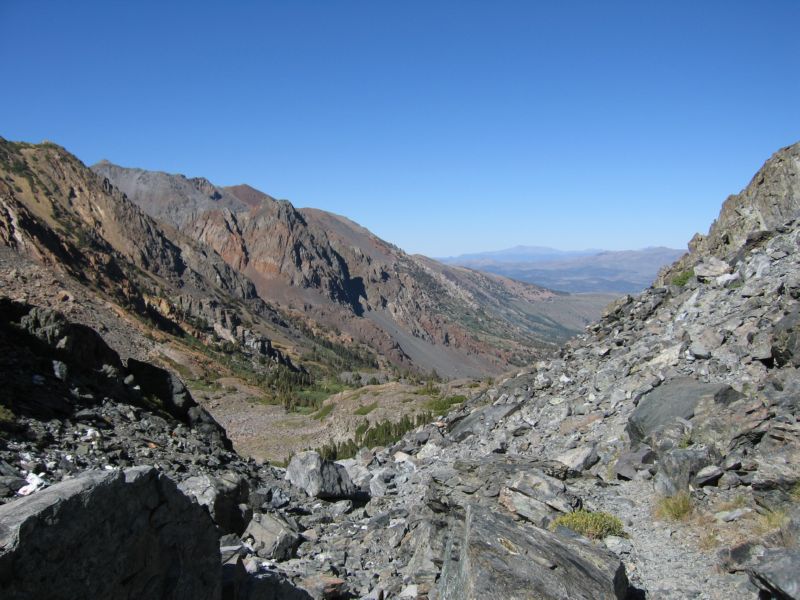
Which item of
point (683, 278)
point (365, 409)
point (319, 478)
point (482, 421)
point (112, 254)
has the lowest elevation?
point (365, 409)

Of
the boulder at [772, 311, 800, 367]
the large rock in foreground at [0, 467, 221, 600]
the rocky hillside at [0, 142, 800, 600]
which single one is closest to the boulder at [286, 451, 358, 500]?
the rocky hillside at [0, 142, 800, 600]

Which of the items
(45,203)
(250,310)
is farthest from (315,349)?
(45,203)

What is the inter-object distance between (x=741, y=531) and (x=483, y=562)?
5313mm

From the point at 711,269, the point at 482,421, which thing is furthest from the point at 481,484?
the point at 711,269

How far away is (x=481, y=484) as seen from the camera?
44.1 feet

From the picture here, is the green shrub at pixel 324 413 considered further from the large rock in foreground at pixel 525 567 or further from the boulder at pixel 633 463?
the large rock in foreground at pixel 525 567

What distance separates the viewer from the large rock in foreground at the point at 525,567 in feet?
24.3

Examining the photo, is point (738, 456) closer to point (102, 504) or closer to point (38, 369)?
point (102, 504)

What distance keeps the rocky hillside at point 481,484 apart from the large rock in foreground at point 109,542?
2cm

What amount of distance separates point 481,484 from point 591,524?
3.28 metres

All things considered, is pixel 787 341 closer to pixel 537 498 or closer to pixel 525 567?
pixel 537 498

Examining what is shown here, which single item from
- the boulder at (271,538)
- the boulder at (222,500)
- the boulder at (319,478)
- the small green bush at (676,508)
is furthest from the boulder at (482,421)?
the boulder at (222,500)

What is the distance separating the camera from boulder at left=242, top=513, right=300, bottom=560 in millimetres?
12133

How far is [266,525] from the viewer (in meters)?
12.8
